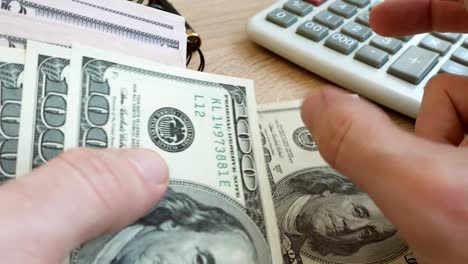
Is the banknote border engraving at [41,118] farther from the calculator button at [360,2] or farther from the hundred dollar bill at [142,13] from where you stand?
the calculator button at [360,2]

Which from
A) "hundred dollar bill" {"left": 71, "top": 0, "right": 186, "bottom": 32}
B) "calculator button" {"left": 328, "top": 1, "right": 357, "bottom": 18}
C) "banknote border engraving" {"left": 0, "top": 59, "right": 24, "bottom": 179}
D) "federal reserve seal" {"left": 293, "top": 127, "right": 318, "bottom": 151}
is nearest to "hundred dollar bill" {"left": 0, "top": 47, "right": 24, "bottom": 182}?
"banknote border engraving" {"left": 0, "top": 59, "right": 24, "bottom": 179}

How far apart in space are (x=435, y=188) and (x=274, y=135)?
22 cm

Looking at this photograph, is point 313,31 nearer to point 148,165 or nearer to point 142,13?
point 142,13

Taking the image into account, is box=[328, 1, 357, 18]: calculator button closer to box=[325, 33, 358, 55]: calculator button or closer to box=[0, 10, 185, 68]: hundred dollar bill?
box=[325, 33, 358, 55]: calculator button

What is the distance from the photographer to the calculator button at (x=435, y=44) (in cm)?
55

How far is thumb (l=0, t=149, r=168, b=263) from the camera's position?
9.9 inches

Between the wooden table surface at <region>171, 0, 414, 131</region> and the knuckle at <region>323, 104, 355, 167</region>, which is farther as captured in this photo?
the wooden table surface at <region>171, 0, 414, 131</region>

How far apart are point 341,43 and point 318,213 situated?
19 centimetres

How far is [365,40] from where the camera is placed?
563 mm

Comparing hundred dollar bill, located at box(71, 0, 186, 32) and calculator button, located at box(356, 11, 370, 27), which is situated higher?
calculator button, located at box(356, 11, 370, 27)

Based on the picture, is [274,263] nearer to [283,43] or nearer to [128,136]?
[128,136]

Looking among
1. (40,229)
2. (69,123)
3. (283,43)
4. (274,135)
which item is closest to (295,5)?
(283,43)

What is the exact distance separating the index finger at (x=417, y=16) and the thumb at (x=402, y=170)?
0.19 meters

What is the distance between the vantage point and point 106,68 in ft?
1.39
